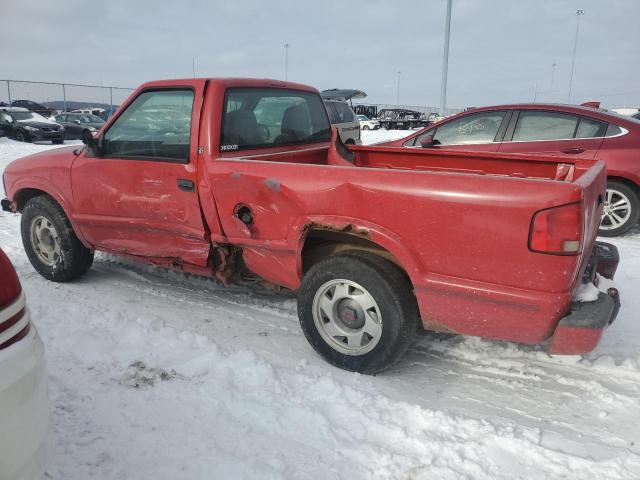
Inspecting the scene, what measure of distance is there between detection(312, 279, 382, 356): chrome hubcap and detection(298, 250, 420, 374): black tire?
1.0 inches

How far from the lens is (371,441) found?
2455mm

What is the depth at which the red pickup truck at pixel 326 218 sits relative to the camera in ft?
7.99

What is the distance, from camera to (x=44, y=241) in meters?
4.56

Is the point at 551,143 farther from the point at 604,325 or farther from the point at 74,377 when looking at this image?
the point at 74,377

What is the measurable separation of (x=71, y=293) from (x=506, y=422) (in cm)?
357

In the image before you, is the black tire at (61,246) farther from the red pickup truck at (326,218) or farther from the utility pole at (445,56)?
the utility pole at (445,56)

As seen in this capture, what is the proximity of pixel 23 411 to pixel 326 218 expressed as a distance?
177cm

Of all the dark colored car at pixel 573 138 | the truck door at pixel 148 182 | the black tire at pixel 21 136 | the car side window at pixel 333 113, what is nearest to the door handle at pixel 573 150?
the dark colored car at pixel 573 138

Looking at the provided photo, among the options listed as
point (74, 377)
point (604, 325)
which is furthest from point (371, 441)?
point (74, 377)

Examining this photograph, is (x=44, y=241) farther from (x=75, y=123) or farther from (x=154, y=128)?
(x=75, y=123)

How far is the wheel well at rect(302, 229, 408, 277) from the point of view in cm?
297

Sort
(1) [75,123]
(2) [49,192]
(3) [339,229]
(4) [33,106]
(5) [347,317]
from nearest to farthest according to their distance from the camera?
(3) [339,229], (5) [347,317], (2) [49,192], (1) [75,123], (4) [33,106]

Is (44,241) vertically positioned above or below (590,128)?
below

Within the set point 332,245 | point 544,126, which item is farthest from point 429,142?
point 332,245
